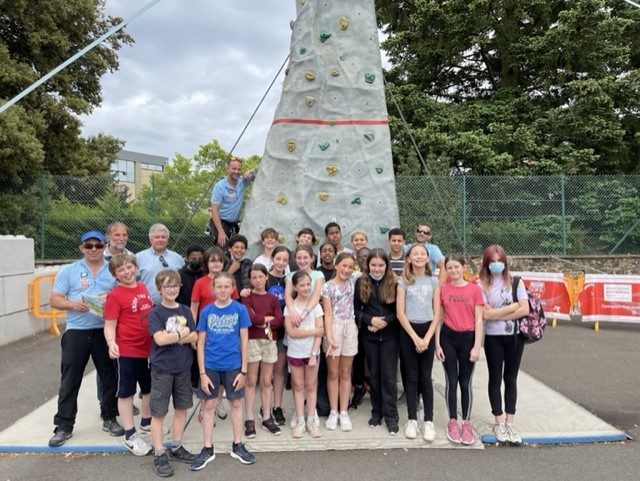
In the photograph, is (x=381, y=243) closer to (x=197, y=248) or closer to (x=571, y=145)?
(x=197, y=248)

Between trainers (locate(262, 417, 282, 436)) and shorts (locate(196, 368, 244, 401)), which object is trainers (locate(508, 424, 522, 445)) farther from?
shorts (locate(196, 368, 244, 401))

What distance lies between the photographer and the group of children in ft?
11.3

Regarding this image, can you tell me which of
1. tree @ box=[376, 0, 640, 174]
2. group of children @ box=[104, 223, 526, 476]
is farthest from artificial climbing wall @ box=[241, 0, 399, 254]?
tree @ box=[376, 0, 640, 174]

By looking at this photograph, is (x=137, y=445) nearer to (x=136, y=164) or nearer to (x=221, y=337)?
(x=221, y=337)

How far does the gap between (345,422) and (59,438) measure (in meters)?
2.13

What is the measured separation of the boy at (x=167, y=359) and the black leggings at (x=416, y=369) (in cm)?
160

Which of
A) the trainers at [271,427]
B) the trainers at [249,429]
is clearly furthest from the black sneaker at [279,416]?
the trainers at [249,429]

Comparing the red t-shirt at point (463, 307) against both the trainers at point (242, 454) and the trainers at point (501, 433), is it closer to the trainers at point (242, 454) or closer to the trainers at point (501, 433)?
the trainers at point (501, 433)

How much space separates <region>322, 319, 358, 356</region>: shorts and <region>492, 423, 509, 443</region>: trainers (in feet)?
4.03

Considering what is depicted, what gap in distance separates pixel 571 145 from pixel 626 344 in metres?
8.84

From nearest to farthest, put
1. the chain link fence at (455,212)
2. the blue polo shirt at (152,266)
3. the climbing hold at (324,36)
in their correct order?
the blue polo shirt at (152,266) → the climbing hold at (324,36) → the chain link fence at (455,212)

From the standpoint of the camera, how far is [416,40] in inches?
634

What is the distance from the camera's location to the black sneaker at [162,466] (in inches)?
128

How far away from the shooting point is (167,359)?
335cm
